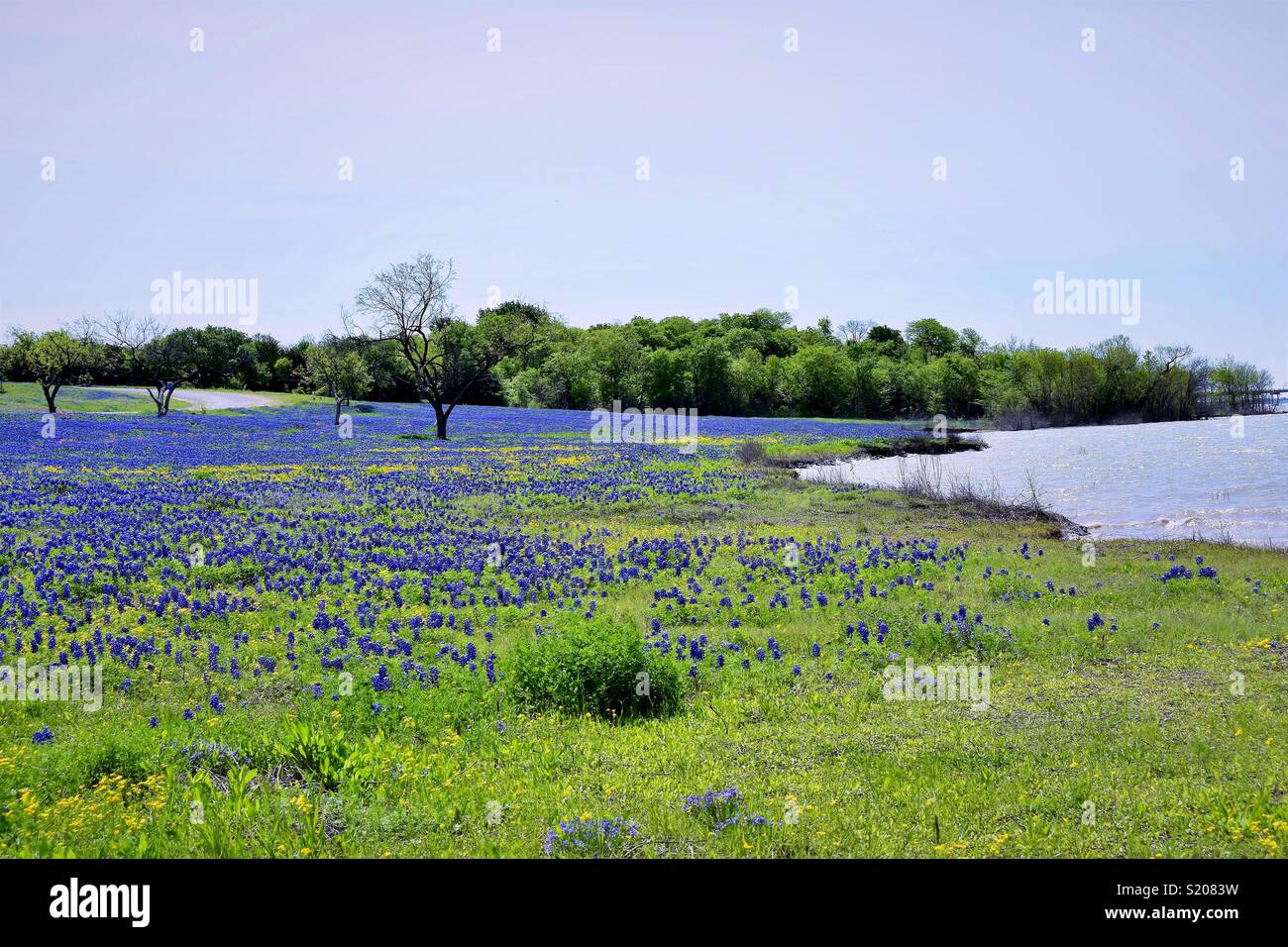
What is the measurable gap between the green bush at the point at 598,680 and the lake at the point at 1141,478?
1690 cm

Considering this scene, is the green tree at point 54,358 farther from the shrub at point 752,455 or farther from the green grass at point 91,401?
the shrub at point 752,455

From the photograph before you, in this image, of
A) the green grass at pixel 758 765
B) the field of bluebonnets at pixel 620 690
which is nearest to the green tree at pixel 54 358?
the field of bluebonnets at pixel 620 690

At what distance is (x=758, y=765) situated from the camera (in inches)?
255

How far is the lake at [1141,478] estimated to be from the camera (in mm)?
22406

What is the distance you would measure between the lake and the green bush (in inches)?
665

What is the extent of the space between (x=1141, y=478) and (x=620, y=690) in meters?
32.5
